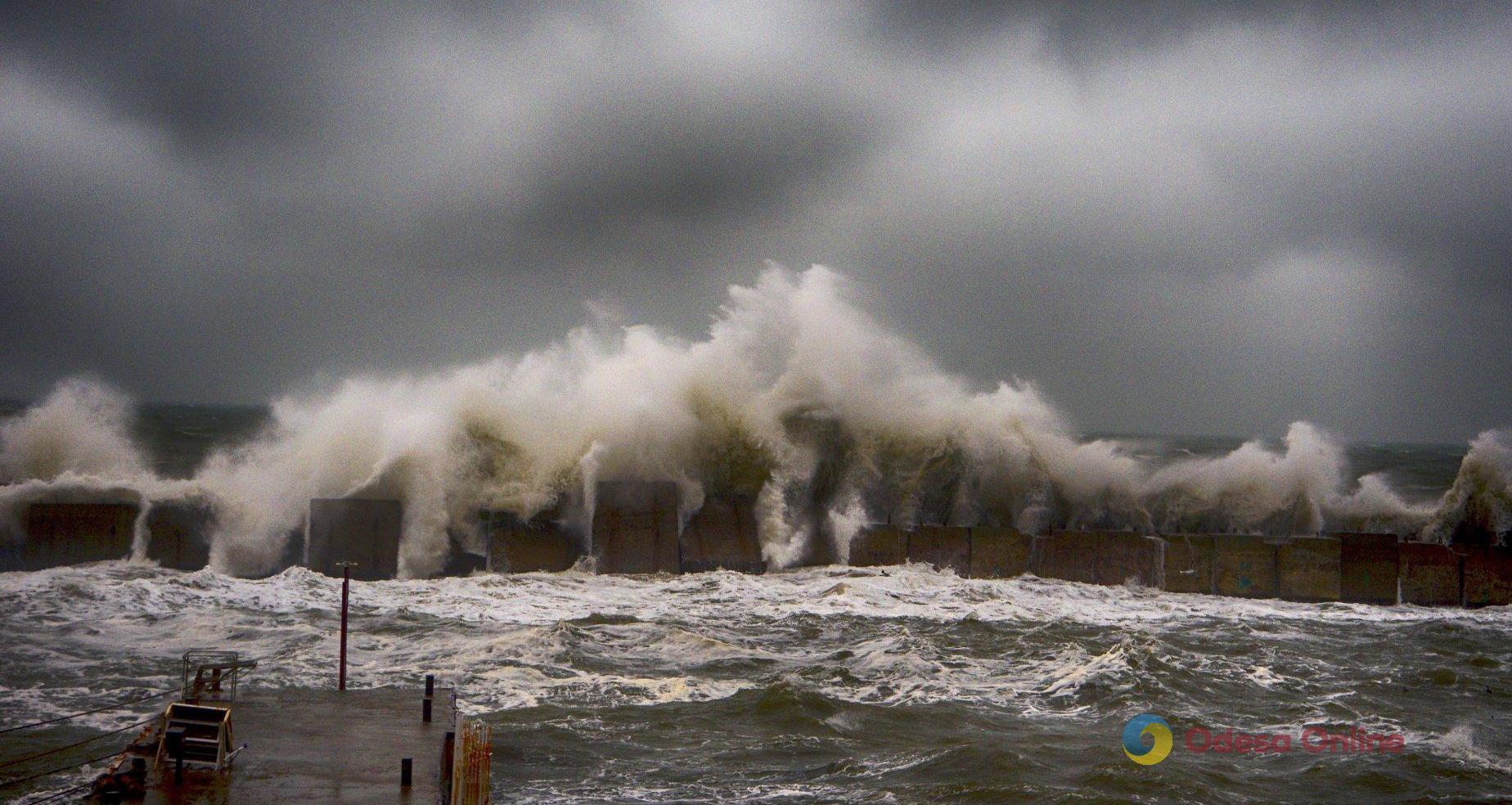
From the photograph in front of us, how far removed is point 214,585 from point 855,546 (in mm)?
10041

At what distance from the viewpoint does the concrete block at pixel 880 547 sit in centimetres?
2108

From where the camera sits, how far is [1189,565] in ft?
A: 66.7

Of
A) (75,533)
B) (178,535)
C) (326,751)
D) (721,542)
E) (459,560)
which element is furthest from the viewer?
(721,542)

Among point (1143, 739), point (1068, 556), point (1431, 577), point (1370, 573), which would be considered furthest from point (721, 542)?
point (1431, 577)

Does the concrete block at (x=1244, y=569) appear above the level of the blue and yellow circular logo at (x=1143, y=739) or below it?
above

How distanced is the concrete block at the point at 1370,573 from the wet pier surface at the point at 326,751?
1513cm

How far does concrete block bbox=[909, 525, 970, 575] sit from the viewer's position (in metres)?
20.7

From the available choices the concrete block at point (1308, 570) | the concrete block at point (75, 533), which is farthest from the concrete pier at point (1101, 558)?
the concrete block at point (75, 533)

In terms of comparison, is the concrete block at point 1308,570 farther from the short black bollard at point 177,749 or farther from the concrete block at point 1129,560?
the short black bollard at point 177,749

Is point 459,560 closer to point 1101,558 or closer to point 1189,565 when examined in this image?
point 1101,558

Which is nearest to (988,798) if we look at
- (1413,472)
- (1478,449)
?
(1478,449)

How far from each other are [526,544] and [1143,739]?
1173 centimetres

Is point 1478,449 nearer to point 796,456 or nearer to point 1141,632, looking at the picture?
point 1141,632

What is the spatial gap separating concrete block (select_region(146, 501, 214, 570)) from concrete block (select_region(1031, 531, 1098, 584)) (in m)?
13.0
